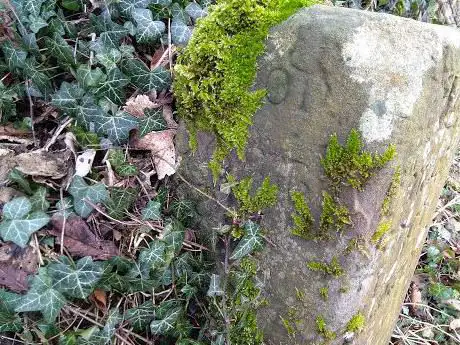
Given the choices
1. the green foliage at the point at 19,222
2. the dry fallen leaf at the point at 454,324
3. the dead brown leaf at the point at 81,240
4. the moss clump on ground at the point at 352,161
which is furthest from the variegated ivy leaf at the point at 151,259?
the dry fallen leaf at the point at 454,324

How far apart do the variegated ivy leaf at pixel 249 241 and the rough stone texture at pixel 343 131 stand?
0.05 metres

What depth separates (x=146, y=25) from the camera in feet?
6.46

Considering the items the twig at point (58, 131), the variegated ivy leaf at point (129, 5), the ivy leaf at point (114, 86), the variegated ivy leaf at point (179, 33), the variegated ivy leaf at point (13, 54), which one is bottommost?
the twig at point (58, 131)

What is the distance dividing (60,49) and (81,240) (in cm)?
85

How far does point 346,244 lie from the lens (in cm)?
159

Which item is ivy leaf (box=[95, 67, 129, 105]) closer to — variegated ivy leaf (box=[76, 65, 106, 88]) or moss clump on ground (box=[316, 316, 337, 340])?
variegated ivy leaf (box=[76, 65, 106, 88])

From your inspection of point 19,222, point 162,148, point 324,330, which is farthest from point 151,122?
point 324,330

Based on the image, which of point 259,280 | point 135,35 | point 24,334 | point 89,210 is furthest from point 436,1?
point 24,334

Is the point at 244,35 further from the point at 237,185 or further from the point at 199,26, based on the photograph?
the point at 237,185

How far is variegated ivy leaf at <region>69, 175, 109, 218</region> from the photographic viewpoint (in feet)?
5.56

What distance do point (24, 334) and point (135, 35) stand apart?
4.39 feet

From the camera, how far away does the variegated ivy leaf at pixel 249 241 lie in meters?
Result: 1.71

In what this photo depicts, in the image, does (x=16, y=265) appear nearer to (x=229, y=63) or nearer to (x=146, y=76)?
(x=146, y=76)

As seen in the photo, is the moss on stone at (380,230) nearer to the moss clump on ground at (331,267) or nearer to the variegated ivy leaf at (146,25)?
the moss clump on ground at (331,267)
